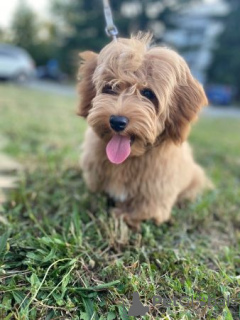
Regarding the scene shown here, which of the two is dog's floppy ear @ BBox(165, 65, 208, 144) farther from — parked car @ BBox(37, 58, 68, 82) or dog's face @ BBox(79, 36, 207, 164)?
parked car @ BBox(37, 58, 68, 82)

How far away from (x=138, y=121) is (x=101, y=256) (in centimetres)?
90

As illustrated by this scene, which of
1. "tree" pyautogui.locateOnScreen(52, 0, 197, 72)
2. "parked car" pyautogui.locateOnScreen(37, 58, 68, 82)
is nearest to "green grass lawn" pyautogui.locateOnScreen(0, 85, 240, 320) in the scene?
"tree" pyautogui.locateOnScreen(52, 0, 197, 72)

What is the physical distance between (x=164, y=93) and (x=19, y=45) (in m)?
29.6

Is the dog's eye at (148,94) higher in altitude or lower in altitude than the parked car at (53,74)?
higher

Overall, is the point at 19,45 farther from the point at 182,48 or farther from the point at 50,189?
the point at 50,189

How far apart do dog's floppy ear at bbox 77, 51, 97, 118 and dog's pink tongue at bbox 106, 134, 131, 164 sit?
0.43m

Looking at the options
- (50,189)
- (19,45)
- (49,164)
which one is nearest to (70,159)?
(49,164)

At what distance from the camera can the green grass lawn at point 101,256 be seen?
5.57 ft

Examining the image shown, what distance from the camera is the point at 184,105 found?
2215 mm

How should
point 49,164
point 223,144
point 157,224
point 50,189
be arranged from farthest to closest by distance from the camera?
point 223,144, point 49,164, point 50,189, point 157,224

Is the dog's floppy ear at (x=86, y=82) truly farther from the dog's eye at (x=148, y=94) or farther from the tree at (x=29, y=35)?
the tree at (x=29, y=35)

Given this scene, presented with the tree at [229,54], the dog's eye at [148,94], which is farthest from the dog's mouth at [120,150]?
the tree at [229,54]

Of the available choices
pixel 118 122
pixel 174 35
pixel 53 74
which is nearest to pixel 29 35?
pixel 53 74

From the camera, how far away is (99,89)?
217 cm
